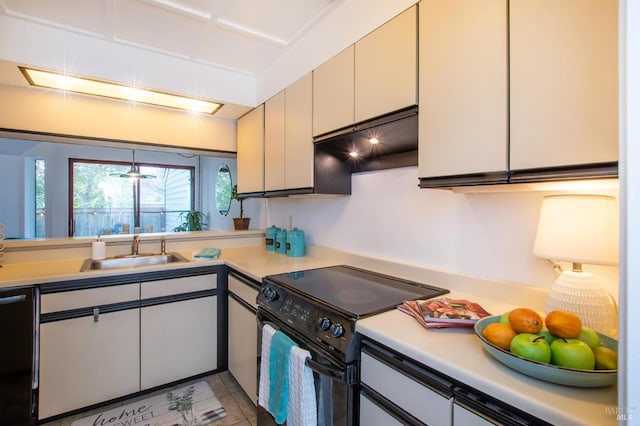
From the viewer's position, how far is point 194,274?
2254mm

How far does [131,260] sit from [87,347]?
2.42ft

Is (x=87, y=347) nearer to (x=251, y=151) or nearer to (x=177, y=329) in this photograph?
(x=177, y=329)

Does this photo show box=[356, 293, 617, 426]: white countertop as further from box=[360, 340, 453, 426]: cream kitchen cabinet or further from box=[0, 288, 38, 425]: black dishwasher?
box=[0, 288, 38, 425]: black dishwasher

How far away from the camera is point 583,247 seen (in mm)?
914

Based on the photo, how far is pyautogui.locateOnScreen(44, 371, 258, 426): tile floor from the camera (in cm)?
188

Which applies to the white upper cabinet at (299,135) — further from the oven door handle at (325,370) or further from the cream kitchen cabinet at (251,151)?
the oven door handle at (325,370)

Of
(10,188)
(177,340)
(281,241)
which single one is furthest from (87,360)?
(10,188)

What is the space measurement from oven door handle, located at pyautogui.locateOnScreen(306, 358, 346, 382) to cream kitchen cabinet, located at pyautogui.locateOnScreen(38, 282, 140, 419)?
145 cm

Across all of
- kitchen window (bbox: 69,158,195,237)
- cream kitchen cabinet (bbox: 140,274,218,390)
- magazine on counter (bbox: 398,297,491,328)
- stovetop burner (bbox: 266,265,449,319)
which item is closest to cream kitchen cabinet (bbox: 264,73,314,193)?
stovetop burner (bbox: 266,265,449,319)

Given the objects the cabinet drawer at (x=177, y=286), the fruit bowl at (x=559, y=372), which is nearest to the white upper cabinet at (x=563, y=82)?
the fruit bowl at (x=559, y=372)

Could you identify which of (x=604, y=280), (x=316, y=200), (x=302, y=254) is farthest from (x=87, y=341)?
(x=604, y=280)

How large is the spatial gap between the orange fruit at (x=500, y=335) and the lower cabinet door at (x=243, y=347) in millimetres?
1379

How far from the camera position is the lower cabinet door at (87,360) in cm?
181

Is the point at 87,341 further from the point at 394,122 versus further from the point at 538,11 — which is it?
the point at 538,11
